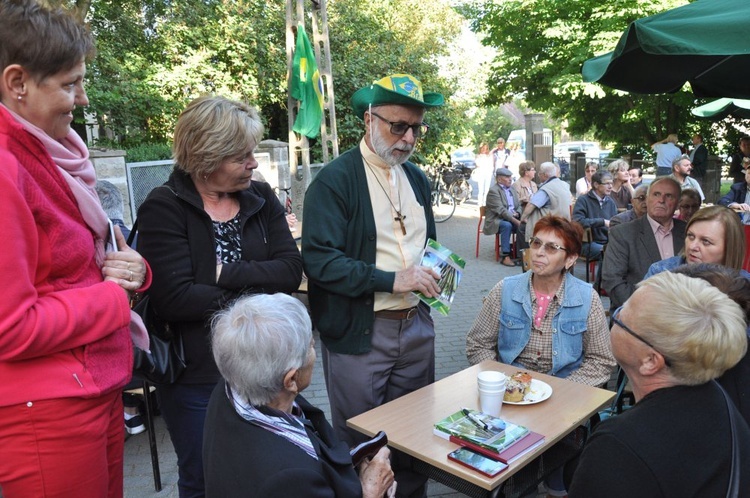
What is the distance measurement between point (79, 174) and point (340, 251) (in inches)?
44.4

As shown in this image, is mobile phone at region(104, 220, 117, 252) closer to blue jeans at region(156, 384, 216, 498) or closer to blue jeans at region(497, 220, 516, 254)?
blue jeans at region(156, 384, 216, 498)

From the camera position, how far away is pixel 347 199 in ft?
8.57

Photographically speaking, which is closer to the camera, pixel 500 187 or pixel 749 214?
pixel 749 214

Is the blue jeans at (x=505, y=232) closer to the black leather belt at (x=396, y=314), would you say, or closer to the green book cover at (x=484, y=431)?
the black leather belt at (x=396, y=314)

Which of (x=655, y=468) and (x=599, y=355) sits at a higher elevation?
(x=655, y=468)

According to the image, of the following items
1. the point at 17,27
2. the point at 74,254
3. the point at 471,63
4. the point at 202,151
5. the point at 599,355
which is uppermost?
the point at 471,63

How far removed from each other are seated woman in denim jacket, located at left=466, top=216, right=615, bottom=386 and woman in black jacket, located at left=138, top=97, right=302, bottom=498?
1442mm

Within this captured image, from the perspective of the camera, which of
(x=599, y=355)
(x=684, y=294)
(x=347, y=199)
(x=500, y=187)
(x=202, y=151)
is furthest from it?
(x=500, y=187)

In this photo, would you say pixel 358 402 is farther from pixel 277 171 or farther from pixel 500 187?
pixel 277 171

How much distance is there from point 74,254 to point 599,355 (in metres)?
2.66

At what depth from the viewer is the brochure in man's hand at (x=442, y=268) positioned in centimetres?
258

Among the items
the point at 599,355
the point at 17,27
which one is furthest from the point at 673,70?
the point at 17,27

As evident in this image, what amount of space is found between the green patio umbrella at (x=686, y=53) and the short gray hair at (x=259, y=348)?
240 cm

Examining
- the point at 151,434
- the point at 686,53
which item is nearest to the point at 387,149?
the point at 686,53
